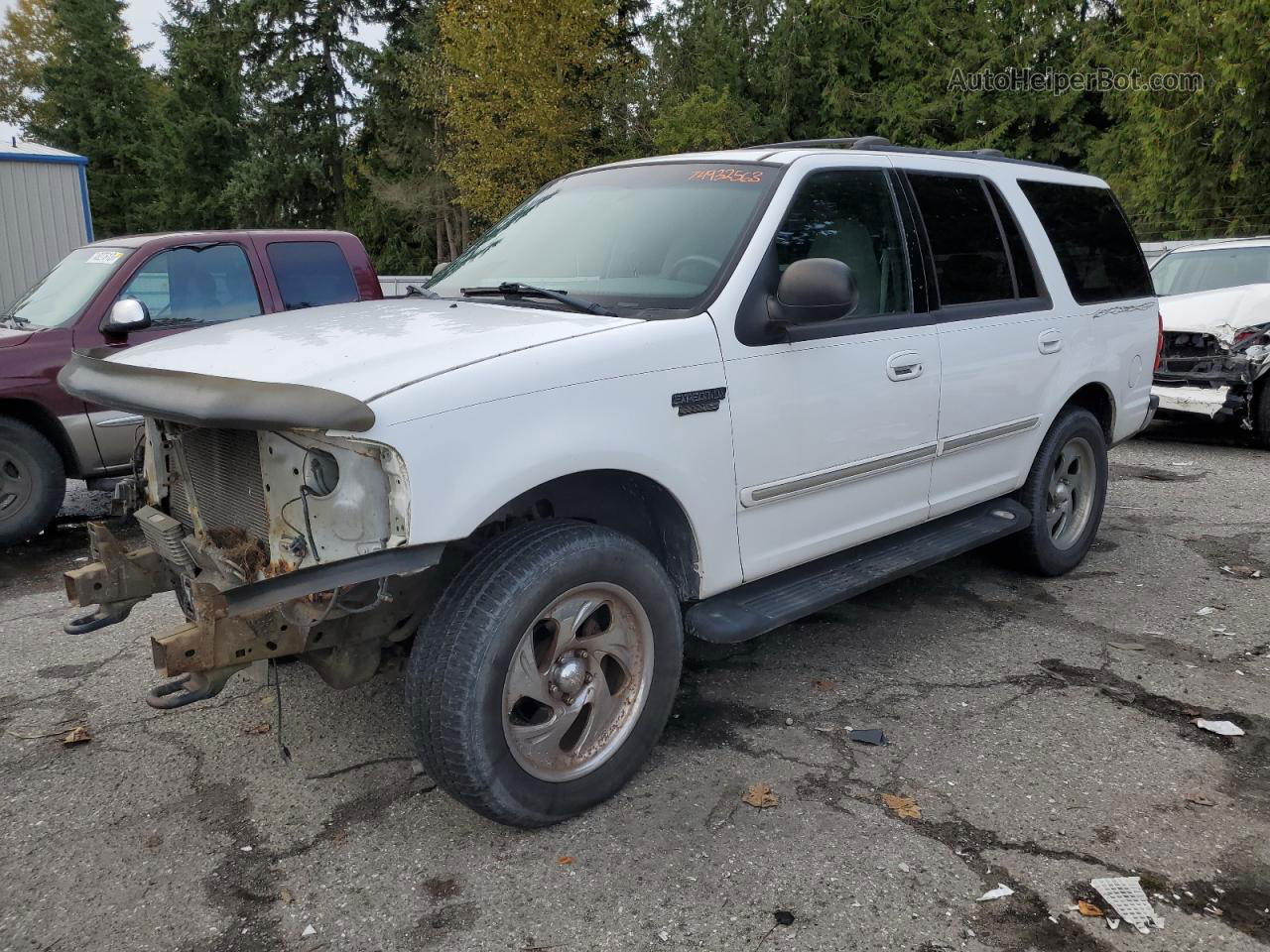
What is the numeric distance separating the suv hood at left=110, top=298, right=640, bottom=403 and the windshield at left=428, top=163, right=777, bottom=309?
304 mm

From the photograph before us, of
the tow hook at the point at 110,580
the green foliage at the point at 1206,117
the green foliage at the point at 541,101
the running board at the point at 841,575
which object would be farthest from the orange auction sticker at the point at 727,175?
the green foliage at the point at 541,101

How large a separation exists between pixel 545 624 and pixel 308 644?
682 mm

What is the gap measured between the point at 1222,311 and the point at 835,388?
278 inches

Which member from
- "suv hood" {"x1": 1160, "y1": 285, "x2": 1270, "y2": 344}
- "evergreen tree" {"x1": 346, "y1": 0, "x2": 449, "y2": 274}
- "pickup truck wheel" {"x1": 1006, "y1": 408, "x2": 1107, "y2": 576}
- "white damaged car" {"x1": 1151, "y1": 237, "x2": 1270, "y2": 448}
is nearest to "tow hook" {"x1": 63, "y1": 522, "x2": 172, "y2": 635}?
"pickup truck wheel" {"x1": 1006, "y1": 408, "x2": 1107, "y2": 576}

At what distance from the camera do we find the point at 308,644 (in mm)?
2936

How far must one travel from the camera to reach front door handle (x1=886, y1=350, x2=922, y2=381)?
4020 millimetres

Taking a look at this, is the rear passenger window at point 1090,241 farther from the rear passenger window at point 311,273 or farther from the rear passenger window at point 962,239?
the rear passenger window at point 311,273

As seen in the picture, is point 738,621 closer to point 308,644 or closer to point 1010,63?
point 308,644

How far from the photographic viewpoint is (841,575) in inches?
157

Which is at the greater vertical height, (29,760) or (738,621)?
(738,621)

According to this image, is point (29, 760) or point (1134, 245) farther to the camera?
point (1134, 245)

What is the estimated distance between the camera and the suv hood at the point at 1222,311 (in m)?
9.05

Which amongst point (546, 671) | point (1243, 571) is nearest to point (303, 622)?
point (546, 671)

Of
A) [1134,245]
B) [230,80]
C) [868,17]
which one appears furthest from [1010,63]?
[1134,245]
